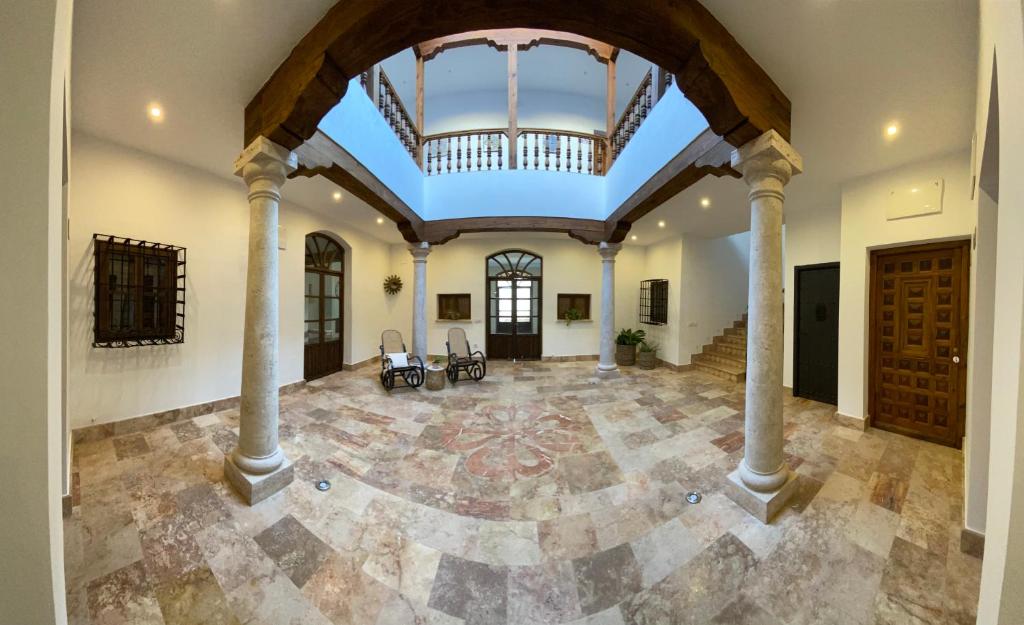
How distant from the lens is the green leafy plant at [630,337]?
8.16 metres

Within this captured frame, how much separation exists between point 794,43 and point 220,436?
20.5ft

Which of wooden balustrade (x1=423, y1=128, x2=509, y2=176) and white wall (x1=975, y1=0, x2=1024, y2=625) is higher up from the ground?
wooden balustrade (x1=423, y1=128, x2=509, y2=176)

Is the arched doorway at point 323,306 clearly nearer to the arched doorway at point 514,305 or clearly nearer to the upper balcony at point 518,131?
the upper balcony at point 518,131

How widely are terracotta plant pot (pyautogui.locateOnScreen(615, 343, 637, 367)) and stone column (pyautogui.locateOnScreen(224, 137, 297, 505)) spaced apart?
278 inches

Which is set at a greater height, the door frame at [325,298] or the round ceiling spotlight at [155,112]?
the round ceiling spotlight at [155,112]

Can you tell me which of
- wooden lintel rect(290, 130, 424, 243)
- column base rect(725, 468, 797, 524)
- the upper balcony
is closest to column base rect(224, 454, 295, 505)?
wooden lintel rect(290, 130, 424, 243)

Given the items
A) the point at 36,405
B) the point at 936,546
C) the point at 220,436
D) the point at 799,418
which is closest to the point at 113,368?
the point at 220,436

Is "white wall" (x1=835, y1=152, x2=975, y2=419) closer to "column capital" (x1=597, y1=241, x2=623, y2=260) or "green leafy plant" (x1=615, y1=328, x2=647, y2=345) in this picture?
"column capital" (x1=597, y1=241, x2=623, y2=260)

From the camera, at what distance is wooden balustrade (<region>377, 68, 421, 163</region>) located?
214 inches

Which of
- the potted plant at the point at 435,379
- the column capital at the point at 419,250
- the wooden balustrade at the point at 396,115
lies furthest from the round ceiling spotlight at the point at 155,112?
the potted plant at the point at 435,379

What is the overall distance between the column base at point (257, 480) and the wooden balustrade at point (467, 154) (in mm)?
5756

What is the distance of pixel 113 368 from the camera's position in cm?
371

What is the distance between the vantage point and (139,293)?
150 inches

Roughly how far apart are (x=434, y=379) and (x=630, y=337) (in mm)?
4861
